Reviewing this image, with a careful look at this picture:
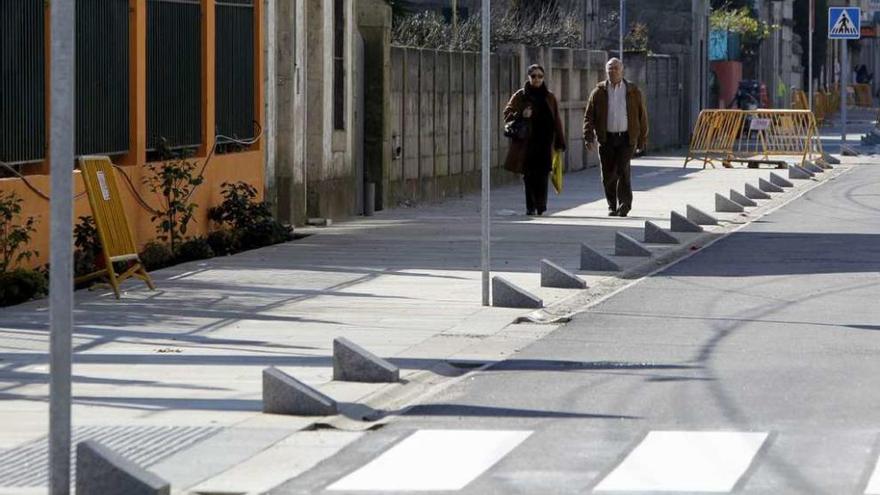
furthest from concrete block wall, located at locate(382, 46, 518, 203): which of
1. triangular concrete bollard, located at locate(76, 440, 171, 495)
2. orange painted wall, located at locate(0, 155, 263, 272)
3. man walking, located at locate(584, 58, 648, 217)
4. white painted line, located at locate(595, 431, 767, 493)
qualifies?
A: triangular concrete bollard, located at locate(76, 440, 171, 495)

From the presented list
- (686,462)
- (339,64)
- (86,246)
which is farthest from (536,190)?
(686,462)

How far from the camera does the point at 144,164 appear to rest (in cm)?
1783

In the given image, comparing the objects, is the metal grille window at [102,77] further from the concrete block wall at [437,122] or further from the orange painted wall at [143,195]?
the concrete block wall at [437,122]

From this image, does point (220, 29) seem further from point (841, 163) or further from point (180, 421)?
point (841, 163)

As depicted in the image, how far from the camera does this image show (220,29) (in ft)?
66.1

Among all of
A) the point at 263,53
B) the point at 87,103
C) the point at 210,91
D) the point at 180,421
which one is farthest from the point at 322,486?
the point at 263,53

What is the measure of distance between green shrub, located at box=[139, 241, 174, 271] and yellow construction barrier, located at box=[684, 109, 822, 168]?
798 inches

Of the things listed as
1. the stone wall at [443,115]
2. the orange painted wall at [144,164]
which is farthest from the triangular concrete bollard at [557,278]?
the stone wall at [443,115]

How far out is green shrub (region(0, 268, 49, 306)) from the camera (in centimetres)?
1414

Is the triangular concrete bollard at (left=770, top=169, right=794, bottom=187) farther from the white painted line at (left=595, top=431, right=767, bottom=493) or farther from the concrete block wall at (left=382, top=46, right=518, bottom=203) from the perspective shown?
the white painted line at (left=595, top=431, right=767, bottom=493)

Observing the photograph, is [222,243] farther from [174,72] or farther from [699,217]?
[699,217]

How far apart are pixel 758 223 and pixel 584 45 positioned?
2203cm

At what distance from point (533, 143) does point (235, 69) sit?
15.7 feet

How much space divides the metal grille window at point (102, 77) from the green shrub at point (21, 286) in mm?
2168
